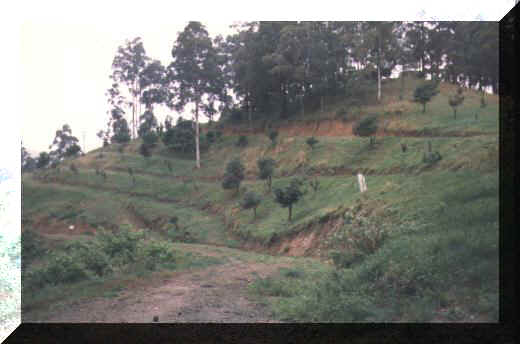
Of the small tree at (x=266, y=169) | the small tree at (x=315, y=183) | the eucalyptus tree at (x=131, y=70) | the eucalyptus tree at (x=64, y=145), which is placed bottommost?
the small tree at (x=315, y=183)

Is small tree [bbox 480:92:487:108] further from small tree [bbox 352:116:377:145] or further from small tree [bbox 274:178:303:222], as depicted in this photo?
small tree [bbox 274:178:303:222]

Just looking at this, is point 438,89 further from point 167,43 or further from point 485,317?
point 167,43

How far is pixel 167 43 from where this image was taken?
7.19m

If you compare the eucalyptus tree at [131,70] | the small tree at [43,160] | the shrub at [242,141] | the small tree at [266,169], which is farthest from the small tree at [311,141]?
the small tree at [43,160]

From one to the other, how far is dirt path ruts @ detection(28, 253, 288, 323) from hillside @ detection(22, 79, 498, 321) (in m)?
0.02

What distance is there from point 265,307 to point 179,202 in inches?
95.5

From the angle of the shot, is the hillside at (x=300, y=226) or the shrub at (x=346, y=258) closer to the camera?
the hillside at (x=300, y=226)

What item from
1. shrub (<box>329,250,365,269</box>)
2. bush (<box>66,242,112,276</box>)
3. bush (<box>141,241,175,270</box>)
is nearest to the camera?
shrub (<box>329,250,365,269</box>)

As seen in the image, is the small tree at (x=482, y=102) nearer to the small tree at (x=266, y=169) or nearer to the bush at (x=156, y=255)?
the small tree at (x=266, y=169)

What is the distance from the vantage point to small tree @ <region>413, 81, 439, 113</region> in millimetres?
7469

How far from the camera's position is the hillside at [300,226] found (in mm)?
5379

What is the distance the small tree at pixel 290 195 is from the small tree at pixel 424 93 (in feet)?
8.31

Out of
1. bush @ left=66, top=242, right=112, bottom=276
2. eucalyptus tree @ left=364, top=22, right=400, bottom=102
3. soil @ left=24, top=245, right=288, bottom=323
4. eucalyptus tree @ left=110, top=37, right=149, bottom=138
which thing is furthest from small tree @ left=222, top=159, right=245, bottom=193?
eucalyptus tree @ left=364, top=22, right=400, bottom=102

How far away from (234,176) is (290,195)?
0.97 meters
